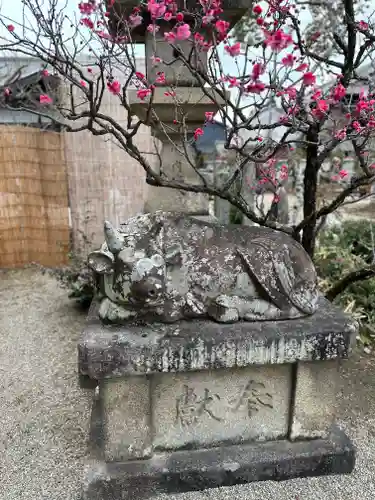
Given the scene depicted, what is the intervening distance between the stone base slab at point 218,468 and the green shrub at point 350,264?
1.99m

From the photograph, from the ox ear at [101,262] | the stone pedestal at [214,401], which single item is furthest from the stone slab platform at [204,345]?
the ox ear at [101,262]

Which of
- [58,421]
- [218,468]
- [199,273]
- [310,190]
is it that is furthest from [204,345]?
[310,190]

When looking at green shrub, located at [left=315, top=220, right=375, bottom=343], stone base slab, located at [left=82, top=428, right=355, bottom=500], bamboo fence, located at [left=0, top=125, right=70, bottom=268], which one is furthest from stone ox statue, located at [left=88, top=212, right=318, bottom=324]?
bamboo fence, located at [left=0, top=125, right=70, bottom=268]

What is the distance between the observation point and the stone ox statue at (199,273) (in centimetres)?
201

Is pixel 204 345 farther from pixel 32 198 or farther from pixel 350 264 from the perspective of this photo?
pixel 32 198

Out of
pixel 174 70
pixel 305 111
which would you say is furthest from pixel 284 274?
pixel 174 70

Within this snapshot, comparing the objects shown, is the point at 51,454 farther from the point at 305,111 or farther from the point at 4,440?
the point at 305,111

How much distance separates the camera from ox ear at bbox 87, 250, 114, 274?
200 cm

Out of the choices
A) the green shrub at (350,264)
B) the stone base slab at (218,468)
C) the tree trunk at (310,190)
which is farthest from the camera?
the green shrub at (350,264)

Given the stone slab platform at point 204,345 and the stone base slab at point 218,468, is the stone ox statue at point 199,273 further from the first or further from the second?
the stone base slab at point 218,468

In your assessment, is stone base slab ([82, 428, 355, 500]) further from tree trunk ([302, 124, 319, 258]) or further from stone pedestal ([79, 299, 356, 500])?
tree trunk ([302, 124, 319, 258])

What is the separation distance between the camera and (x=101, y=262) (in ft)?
6.59

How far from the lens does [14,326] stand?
4.72 m

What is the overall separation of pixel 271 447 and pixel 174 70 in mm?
2677
